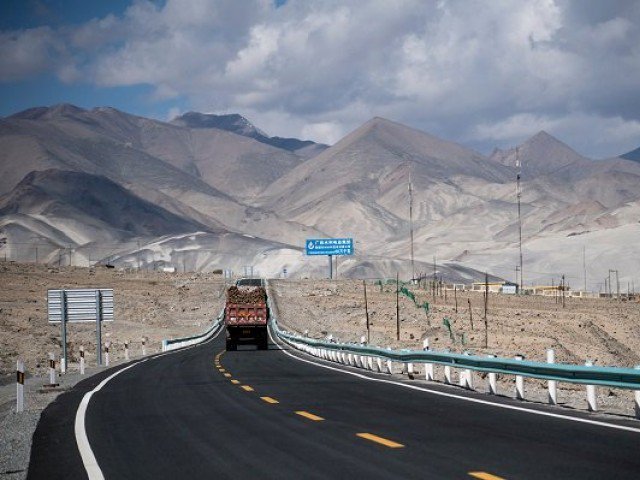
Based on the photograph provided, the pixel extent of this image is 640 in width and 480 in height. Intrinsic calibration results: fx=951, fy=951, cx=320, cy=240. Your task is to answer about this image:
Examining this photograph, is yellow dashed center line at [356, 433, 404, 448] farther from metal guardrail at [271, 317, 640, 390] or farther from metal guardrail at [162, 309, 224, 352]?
metal guardrail at [162, 309, 224, 352]

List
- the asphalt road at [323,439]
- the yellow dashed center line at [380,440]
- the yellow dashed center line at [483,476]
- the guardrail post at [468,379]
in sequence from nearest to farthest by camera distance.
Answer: the yellow dashed center line at [483,476] < the asphalt road at [323,439] < the yellow dashed center line at [380,440] < the guardrail post at [468,379]

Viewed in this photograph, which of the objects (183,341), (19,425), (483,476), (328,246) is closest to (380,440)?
(483,476)

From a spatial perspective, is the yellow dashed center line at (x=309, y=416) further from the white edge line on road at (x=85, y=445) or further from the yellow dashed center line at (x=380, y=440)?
the white edge line on road at (x=85, y=445)

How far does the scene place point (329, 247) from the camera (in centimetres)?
16050

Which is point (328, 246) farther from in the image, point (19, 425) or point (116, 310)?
point (19, 425)

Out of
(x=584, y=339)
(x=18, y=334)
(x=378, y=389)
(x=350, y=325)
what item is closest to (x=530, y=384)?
(x=378, y=389)

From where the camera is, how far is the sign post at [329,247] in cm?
15950

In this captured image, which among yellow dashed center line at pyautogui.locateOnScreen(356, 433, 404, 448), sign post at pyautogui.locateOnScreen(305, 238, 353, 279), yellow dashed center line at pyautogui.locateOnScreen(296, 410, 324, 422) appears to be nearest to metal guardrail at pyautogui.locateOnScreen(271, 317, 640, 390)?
yellow dashed center line at pyautogui.locateOnScreen(356, 433, 404, 448)

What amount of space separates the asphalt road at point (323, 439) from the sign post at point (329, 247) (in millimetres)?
137525

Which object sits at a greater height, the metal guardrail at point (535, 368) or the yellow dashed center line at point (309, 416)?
the metal guardrail at point (535, 368)

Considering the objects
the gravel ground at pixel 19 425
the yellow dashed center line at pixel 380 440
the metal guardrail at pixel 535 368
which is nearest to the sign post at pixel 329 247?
the metal guardrail at pixel 535 368

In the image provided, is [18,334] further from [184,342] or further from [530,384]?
[530,384]

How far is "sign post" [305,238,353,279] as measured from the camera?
159500 millimetres

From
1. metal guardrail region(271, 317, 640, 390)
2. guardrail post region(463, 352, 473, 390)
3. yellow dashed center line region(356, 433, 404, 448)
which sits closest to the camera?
yellow dashed center line region(356, 433, 404, 448)
